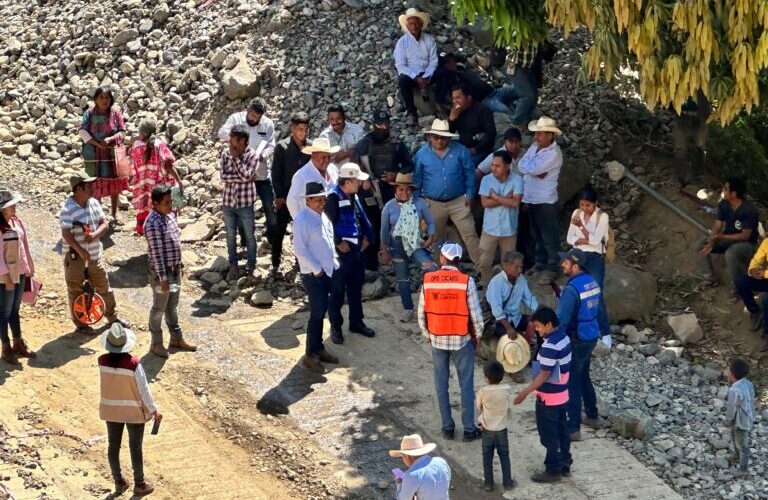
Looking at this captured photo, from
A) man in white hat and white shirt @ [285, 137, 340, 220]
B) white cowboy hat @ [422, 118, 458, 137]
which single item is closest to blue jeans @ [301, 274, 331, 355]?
man in white hat and white shirt @ [285, 137, 340, 220]

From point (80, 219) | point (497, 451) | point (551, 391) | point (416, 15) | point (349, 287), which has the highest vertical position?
point (416, 15)

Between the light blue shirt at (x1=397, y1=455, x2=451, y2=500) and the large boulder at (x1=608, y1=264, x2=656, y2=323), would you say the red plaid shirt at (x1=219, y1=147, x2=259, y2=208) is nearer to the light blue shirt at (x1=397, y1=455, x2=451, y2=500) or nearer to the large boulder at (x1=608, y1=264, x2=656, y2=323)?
the large boulder at (x1=608, y1=264, x2=656, y2=323)

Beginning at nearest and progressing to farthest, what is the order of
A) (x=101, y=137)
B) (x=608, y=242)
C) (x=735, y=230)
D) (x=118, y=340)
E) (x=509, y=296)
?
(x=118, y=340) → (x=509, y=296) → (x=608, y=242) → (x=735, y=230) → (x=101, y=137)

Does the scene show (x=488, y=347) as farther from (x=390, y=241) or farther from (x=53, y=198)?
(x=53, y=198)

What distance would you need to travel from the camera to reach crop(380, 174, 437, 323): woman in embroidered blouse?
1254 centimetres

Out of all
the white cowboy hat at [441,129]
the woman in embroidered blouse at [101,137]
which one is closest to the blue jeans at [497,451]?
the white cowboy hat at [441,129]

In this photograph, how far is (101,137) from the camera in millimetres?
14516

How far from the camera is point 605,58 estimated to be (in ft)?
37.0

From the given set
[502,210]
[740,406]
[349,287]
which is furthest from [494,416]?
[502,210]

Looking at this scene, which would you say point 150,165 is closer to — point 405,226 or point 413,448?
point 405,226

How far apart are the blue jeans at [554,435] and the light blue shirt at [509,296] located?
1.60 m

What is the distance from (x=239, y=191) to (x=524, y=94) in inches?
153

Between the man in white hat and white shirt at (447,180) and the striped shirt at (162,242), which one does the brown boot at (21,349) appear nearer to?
the striped shirt at (162,242)

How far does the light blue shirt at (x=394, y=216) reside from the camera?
1260 cm
